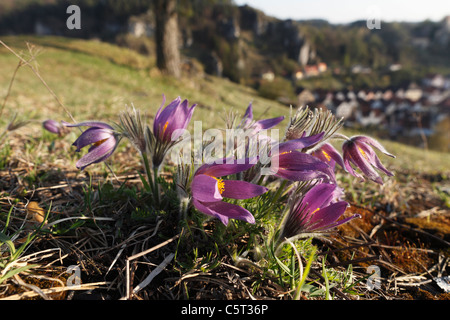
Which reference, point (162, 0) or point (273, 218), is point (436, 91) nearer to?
point (162, 0)

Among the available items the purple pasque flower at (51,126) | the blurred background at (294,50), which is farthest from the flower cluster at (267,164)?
the blurred background at (294,50)

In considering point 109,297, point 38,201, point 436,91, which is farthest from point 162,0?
point 436,91

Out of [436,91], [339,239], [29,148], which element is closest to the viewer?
[339,239]

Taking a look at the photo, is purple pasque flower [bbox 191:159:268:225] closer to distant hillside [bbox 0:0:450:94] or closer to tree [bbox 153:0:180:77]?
tree [bbox 153:0:180:77]

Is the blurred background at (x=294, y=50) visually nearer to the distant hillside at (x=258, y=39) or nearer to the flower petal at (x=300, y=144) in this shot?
the distant hillside at (x=258, y=39)

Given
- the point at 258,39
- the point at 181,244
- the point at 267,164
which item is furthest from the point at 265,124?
the point at 258,39

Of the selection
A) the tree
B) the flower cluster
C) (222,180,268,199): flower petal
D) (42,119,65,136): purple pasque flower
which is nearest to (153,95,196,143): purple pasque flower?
the flower cluster

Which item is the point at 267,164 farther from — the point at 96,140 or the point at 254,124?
the point at 96,140

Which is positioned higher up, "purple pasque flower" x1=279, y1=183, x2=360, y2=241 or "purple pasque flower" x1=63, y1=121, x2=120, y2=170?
"purple pasque flower" x1=63, y1=121, x2=120, y2=170
